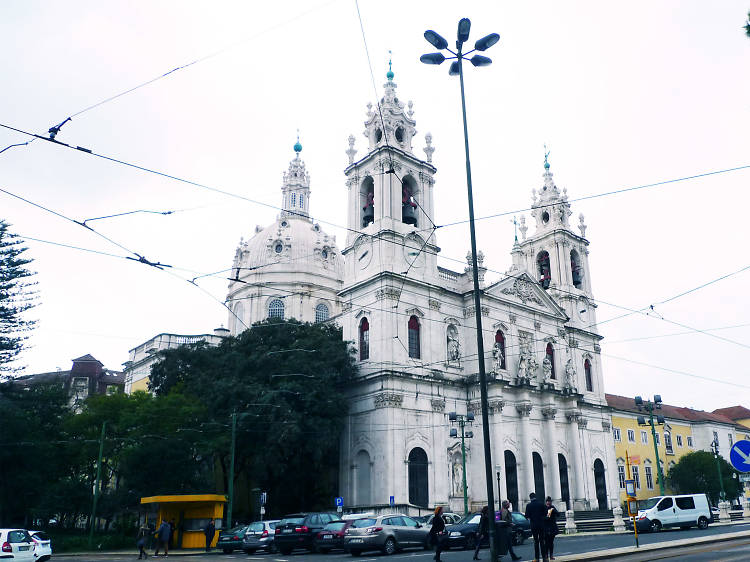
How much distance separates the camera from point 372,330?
132 ft

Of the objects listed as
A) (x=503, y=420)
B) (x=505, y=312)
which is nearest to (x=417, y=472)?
(x=503, y=420)

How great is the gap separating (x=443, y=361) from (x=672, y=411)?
130 feet

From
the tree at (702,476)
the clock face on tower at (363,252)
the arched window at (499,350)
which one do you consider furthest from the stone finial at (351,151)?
the tree at (702,476)

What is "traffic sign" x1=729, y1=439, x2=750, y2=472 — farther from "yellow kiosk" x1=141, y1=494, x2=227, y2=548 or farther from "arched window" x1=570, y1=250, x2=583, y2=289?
"arched window" x1=570, y1=250, x2=583, y2=289

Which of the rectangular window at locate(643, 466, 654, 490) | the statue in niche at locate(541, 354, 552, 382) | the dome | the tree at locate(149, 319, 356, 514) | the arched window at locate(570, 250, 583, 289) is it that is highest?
the dome

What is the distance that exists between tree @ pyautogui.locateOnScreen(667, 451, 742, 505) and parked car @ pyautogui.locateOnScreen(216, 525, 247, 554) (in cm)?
4740

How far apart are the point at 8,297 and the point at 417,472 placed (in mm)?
26912

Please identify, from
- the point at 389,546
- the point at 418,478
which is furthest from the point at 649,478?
the point at 389,546

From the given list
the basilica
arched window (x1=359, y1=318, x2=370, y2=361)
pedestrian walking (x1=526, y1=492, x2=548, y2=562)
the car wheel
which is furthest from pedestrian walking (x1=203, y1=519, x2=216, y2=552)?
pedestrian walking (x1=526, y1=492, x2=548, y2=562)

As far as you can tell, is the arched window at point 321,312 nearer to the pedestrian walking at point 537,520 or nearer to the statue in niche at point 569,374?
the statue in niche at point 569,374

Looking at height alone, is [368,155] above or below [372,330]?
above

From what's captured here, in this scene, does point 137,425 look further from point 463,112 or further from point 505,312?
point 463,112

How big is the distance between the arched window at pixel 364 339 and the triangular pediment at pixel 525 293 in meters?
9.24

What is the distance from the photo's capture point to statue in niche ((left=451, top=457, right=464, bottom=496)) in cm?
3977
